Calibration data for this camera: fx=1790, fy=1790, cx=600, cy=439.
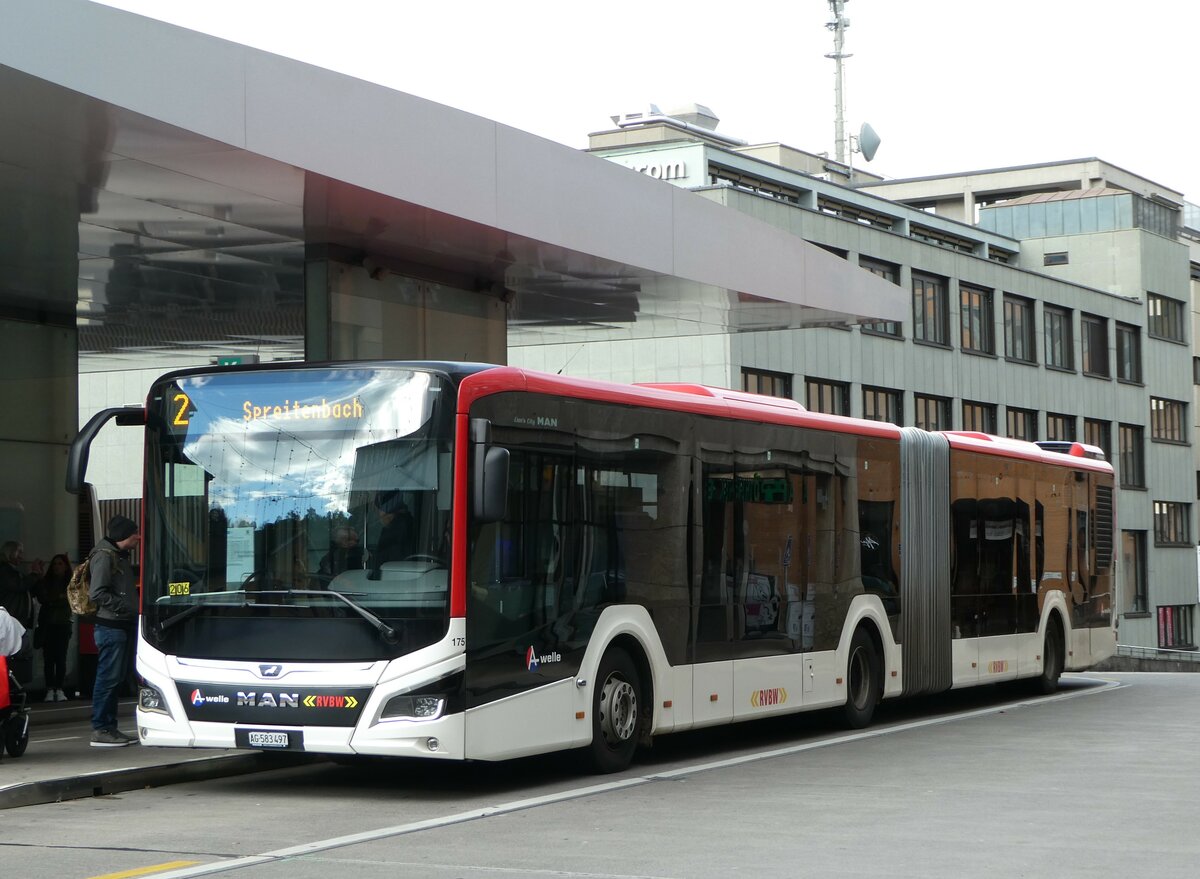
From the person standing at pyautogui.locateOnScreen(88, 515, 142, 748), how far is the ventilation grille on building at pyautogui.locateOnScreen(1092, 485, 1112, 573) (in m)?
13.3

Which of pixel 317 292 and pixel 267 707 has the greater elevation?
pixel 317 292

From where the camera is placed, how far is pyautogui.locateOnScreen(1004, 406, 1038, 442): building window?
183ft

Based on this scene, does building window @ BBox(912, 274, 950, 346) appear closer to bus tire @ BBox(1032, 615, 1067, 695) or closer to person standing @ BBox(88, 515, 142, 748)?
bus tire @ BBox(1032, 615, 1067, 695)

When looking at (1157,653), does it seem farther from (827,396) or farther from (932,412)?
(827,396)

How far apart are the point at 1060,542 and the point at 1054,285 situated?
127 ft

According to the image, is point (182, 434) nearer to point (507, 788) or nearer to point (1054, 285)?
point (507, 788)

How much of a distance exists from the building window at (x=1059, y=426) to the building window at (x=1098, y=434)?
0.83 m

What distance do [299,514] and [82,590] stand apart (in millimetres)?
3657

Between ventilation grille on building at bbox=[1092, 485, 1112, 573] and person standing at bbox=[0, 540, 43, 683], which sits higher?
ventilation grille on building at bbox=[1092, 485, 1112, 573]

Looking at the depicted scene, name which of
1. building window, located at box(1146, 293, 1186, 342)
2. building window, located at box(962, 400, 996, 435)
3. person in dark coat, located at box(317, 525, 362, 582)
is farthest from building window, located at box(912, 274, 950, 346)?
person in dark coat, located at box(317, 525, 362, 582)

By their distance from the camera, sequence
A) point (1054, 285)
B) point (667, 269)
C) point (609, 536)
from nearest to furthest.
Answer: point (609, 536), point (667, 269), point (1054, 285)

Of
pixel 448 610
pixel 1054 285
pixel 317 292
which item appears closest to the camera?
pixel 448 610

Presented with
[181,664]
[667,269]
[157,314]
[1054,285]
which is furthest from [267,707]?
[1054,285]

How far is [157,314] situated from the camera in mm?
21094
